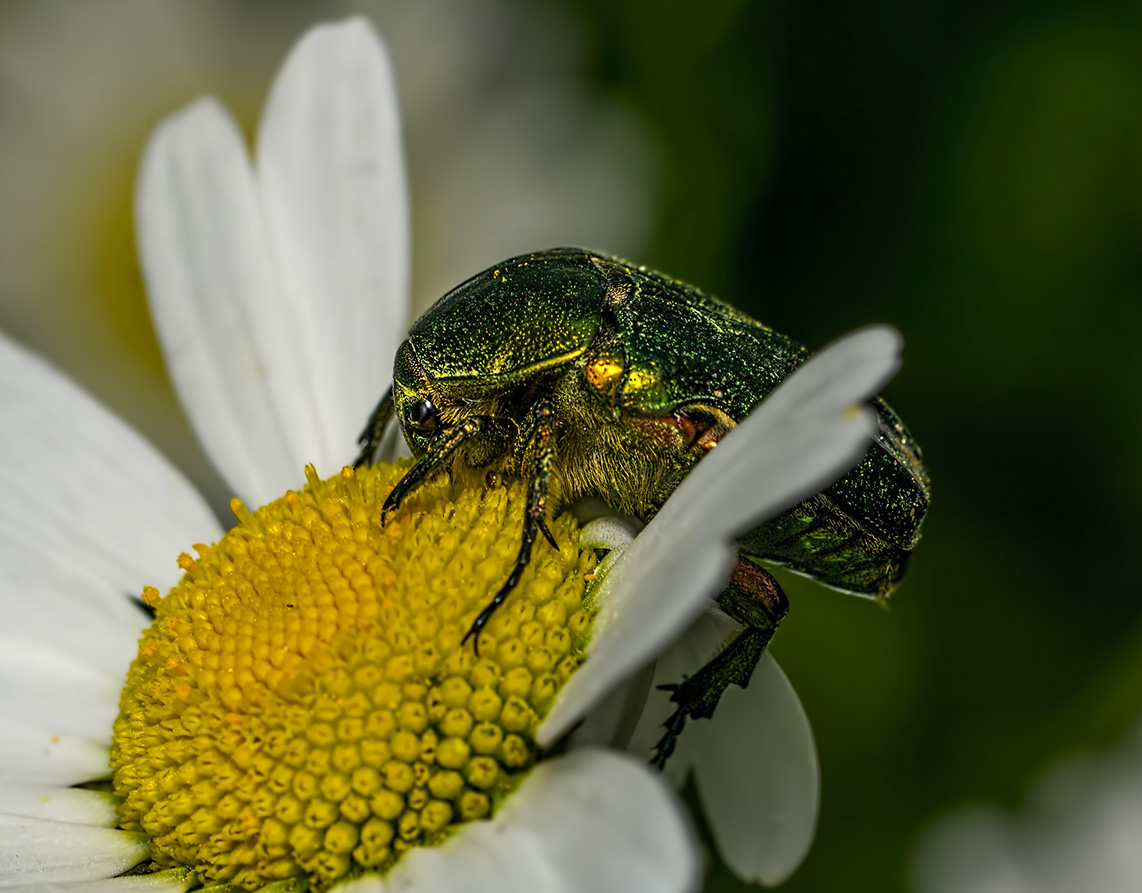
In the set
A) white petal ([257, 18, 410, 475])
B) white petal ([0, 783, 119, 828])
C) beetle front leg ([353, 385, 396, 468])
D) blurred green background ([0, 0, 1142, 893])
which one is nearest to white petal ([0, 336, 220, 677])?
white petal ([0, 783, 119, 828])

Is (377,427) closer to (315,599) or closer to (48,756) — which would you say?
(315,599)

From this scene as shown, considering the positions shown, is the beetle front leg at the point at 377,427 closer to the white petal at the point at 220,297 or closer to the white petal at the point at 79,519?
the white petal at the point at 220,297

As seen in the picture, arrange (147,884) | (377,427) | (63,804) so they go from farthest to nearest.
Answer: (377,427)
(63,804)
(147,884)

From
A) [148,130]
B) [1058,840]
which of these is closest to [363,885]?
[1058,840]

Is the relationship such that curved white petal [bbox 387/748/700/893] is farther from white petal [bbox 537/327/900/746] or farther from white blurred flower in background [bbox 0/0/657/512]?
white blurred flower in background [bbox 0/0/657/512]

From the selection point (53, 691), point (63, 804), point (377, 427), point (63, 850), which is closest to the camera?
point (63, 850)

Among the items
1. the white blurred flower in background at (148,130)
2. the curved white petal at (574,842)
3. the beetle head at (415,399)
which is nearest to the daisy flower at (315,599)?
the curved white petal at (574,842)

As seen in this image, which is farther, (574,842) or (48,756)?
(48,756)
